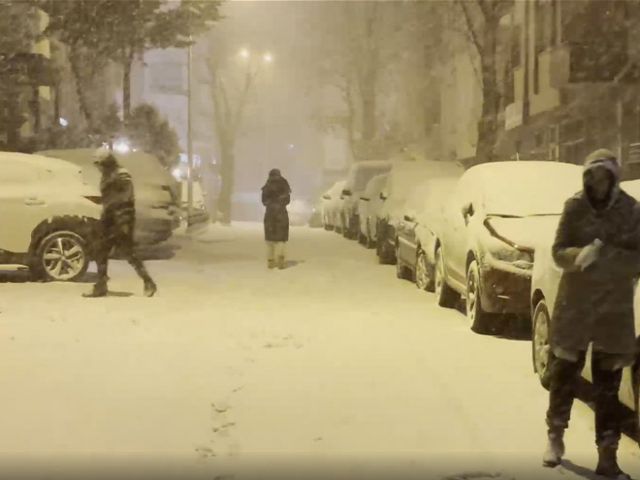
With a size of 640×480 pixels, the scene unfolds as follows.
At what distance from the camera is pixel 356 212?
2675cm

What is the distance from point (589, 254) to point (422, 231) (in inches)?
350

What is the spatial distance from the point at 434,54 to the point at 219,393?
3741 cm

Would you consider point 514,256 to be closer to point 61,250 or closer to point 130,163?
point 61,250

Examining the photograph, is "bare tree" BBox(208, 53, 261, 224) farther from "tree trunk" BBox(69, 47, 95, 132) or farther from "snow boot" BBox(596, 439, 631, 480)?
"snow boot" BBox(596, 439, 631, 480)

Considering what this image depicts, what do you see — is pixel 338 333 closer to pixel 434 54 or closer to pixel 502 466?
pixel 502 466

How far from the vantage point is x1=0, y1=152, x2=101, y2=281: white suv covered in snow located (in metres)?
14.8

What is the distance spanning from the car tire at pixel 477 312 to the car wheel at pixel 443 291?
1.62m

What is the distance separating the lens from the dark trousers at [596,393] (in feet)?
19.1

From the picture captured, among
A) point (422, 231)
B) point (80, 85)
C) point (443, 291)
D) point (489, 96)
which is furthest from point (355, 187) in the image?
point (443, 291)

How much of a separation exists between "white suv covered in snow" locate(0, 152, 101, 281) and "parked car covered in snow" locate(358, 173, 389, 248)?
7.45 metres

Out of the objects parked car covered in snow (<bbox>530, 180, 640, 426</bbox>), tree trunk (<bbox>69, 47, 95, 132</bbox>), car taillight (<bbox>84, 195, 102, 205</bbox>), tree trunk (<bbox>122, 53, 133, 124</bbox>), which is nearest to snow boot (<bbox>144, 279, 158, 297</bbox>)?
car taillight (<bbox>84, 195, 102, 205</bbox>)

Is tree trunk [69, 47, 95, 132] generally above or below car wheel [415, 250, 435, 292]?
above

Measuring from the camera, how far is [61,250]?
1513 cm

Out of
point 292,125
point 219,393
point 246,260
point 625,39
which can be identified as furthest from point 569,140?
point 292,125
